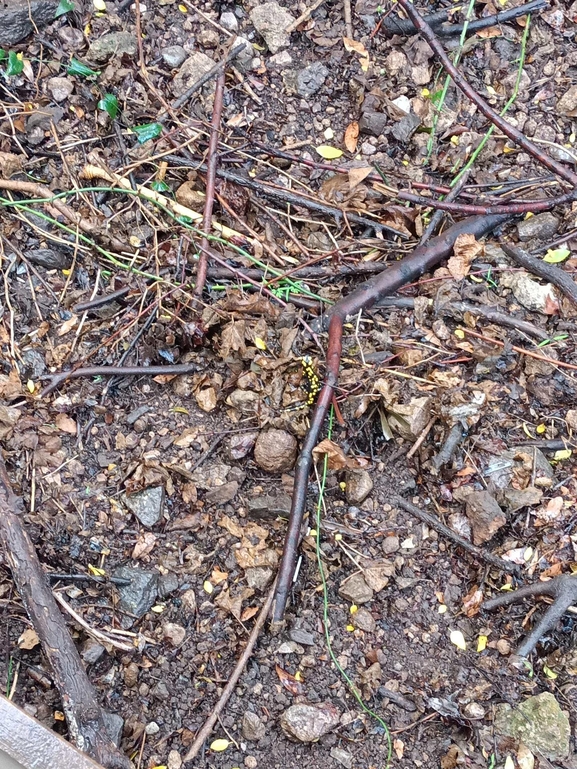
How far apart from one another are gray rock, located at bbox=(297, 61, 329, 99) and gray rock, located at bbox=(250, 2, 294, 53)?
0.18 metres

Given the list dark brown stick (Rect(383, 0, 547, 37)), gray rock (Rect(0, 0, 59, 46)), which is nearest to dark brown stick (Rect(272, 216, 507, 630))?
dark brown stick (Rect(383, 0, 547, 37))

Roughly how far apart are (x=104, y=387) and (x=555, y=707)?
186 cm

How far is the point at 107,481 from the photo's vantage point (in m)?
2.21

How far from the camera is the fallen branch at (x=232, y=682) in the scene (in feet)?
6.15

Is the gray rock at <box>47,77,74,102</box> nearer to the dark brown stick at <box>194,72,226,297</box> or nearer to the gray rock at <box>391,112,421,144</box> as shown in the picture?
the dark brown stick at <box>194,72,226,297</box>

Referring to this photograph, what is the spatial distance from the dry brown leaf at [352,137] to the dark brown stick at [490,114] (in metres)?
0.44

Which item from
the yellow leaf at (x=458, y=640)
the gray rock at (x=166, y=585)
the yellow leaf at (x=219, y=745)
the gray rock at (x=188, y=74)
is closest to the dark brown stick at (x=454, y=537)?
the yellow leaf at (x=458, y=640)

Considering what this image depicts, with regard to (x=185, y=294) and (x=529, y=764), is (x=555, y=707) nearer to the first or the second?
(x=529, y=764)

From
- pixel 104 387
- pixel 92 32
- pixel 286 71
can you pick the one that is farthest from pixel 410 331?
pixel 92 32

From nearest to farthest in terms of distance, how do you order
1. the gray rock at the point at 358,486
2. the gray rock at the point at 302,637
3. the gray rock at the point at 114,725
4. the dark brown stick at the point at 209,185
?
the gray rock at the point at 114,725
the gray rock at the point at 302,637
the gray rock at the point at 358,486
the dark brown stick at the point at 209,185

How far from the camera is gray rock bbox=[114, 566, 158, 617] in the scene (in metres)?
2.03

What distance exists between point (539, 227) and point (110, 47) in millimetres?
1982

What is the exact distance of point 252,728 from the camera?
1.90 m

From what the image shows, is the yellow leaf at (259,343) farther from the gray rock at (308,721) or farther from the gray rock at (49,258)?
the gray rock at (308,721)
